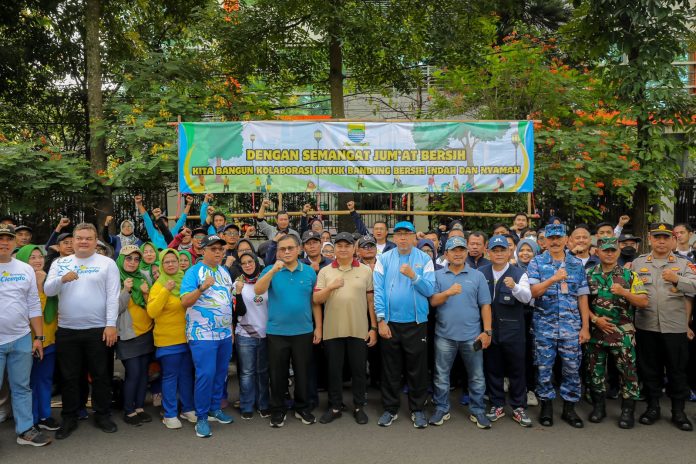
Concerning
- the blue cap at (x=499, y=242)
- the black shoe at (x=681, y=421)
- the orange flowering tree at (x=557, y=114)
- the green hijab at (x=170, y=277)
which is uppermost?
the orange flowering tree at (x=557, y=114)

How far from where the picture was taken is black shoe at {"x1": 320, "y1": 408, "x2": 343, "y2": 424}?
17.3ft

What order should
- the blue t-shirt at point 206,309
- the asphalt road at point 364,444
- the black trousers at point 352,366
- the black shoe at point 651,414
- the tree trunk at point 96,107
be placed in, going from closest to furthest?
1. the asphalt road at point 364,444
2. the blue t-shirt at point 206,309
3. the black shoe at point 651,414
4. the black trousers at point 352,366
5. the tree trunk at point 96,107

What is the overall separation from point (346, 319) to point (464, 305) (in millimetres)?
1140

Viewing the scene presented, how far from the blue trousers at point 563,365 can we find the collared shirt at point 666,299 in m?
0.79

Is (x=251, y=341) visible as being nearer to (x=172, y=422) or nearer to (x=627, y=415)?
(x=172, y=422)

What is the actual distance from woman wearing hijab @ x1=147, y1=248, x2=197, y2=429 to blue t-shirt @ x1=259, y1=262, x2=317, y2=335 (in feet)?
2.67

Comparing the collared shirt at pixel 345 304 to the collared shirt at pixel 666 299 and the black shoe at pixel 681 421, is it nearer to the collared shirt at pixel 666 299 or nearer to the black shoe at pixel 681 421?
the collared shirt at pixel 666 299

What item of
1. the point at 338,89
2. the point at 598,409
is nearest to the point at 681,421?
the point at 598,409

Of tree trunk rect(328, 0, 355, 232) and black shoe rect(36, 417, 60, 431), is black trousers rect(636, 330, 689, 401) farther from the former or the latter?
tree trunk rect(328, 0, 355, 232)

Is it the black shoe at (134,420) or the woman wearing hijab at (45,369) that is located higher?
the woman wearing hijab at (45,369)

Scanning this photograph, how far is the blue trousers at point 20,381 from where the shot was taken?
4.73 m

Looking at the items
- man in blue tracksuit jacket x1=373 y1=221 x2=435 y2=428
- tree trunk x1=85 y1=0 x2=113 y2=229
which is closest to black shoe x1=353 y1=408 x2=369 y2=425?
man in blue tracksuit jacket x1=373 y1=221 x2=435 y2=428

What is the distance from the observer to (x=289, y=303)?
5172mm

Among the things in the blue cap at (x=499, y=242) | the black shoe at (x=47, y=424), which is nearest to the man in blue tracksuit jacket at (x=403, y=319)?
the blue cap at (x=499, y=242)
